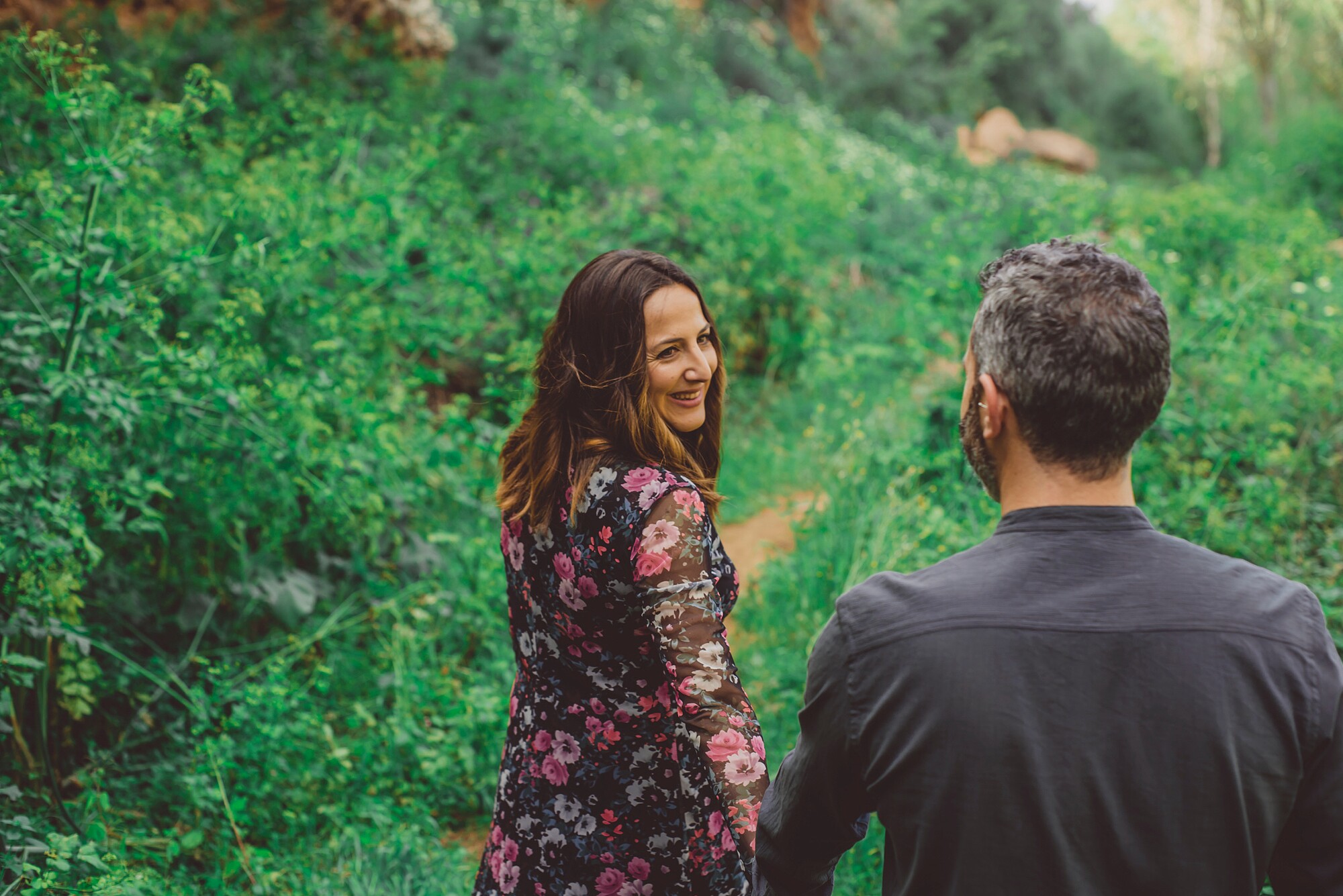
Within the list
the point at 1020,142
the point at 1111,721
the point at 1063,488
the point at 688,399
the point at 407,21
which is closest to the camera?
the point at 1111,721

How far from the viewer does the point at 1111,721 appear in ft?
3.41

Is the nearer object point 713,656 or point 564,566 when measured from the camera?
point 713,656

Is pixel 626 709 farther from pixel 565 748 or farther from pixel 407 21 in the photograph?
pixel 407 21

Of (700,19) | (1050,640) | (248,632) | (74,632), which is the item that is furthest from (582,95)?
(1050,640)

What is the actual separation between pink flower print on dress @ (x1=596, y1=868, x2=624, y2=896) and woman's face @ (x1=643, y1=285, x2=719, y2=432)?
3.05 ft

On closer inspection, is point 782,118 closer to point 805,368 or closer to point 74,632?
point 805,368

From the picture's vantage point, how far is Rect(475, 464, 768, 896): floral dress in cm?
162

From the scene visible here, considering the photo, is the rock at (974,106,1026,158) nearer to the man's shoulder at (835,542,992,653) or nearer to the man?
the man

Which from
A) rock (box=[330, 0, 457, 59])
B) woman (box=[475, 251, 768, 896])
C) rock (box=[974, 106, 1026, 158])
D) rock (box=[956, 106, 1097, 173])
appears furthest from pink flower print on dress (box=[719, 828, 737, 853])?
rock (box=[974, 106, 1026, 158])

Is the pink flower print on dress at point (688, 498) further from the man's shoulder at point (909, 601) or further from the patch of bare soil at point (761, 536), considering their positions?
the patch of bare soil at point (761, 536)

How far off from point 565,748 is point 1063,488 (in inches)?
45.1

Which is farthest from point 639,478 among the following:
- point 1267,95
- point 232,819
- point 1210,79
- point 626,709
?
point 1210,79

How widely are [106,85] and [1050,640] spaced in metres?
3.32

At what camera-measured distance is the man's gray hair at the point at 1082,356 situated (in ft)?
3.66
